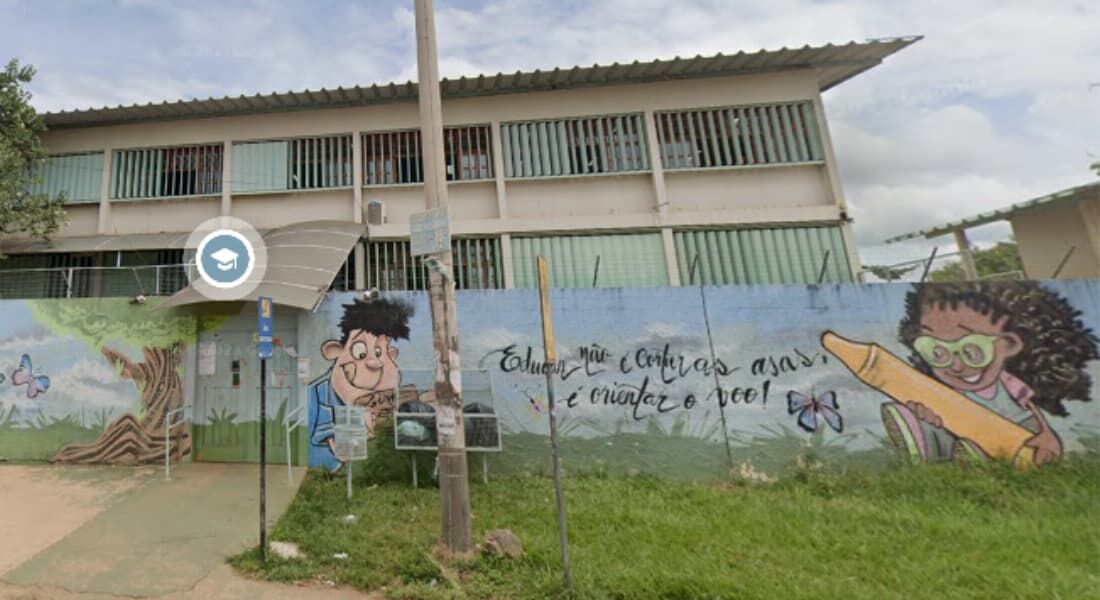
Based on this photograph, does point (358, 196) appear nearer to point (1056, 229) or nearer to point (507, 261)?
point (507, 261)

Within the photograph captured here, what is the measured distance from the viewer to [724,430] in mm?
6152

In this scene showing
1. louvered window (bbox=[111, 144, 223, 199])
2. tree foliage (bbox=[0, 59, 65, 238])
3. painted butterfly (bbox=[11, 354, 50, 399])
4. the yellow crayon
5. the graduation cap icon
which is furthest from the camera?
louvered window (bbox=[111, 144, 223, 199])

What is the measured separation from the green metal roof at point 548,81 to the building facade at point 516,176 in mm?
42

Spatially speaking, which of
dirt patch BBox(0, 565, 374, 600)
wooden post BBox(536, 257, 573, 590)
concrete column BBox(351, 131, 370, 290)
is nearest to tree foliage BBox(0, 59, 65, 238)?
concrete column BBox(351, 131, 370, 290)

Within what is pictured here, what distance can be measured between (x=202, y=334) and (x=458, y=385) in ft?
18.0

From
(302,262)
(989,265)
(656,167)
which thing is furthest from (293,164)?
(989,265)

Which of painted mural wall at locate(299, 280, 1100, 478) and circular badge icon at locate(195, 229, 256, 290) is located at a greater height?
circular badge icon at locate(195, 229, 256, 290)

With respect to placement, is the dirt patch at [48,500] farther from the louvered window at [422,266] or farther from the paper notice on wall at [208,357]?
the louvered window at [422,266]

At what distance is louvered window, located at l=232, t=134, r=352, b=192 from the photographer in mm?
9641

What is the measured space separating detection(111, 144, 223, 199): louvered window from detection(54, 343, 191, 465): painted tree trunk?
15.0ft

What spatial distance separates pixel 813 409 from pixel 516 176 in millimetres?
A: 6927

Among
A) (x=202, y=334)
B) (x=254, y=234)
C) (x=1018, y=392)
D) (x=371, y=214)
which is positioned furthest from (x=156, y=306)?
(x=1018, y=392)

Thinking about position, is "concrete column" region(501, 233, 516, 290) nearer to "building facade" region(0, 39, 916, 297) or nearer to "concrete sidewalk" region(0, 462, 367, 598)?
"building facade" region(0, 39, 916, 297)

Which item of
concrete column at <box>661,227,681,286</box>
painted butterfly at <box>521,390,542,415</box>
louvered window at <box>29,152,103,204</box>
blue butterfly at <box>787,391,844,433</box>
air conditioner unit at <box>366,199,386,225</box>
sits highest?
louvered window at <box>29,152,103,204</box>
